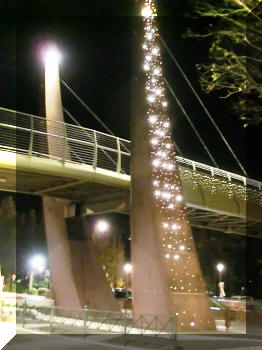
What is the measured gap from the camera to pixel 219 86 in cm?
1454

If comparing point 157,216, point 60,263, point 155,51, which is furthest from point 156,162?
point 60,263

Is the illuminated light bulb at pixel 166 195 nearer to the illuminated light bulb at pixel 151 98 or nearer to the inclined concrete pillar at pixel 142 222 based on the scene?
the inclined concrete pillar at pixel 142 222

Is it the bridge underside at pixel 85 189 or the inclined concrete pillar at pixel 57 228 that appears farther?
the inclined concrete pillar at pixel 57 228

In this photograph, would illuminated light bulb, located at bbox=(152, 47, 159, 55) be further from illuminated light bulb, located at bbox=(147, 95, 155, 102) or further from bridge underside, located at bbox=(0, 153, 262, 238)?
bridge underside, located at bbox=(0, 153, 262, 238)

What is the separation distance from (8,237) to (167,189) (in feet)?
122

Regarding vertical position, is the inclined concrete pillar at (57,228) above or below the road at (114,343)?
above

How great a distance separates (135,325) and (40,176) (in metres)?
7.87

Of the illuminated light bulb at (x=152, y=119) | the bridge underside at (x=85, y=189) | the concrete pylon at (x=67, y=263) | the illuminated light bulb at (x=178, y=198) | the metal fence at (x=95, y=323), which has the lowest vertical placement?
the metal fence at (x=95, y=323)

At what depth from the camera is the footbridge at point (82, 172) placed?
20562mm

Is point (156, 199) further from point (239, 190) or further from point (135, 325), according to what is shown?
point (239, 190)

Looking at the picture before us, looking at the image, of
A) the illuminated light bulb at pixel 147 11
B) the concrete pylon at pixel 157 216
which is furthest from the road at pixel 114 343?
the illuminated light bulb at pixel 147 11

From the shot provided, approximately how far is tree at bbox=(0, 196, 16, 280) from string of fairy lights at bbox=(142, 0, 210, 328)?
3364 cm

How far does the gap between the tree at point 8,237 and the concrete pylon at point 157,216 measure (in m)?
33.6

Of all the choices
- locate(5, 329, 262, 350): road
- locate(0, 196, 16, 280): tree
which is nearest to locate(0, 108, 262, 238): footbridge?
locate(5, 329, 262, 350): road
